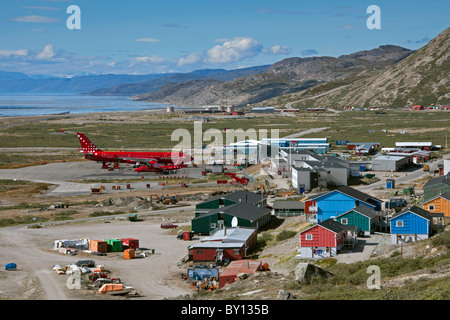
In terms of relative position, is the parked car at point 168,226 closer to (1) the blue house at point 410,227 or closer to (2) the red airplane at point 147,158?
(1) the blue house at point 410,227

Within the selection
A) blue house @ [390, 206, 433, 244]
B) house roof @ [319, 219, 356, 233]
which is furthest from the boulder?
blue house @ [390, 206, 433, 244]

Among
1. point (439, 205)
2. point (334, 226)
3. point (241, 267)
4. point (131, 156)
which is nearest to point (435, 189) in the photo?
point (439, 205)

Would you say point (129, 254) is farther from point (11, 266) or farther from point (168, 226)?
point (168, 226)

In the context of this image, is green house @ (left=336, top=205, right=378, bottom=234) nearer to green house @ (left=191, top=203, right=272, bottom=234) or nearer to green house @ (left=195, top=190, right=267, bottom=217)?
green house @ (left=191, top=203, right=272, bottom=234)

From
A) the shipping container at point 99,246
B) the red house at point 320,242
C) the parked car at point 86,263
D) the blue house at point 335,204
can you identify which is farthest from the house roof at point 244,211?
the parked car at point 86,263
